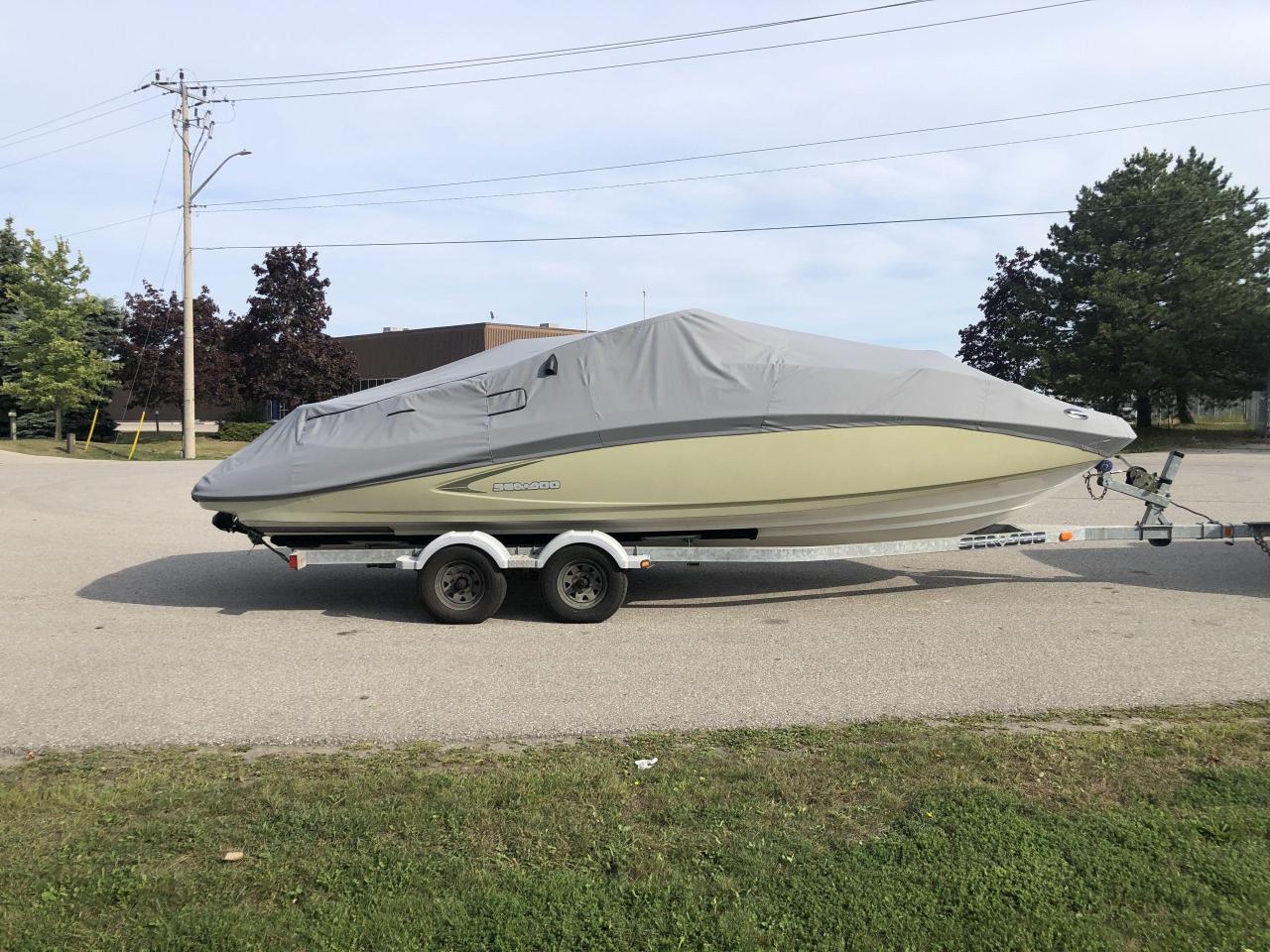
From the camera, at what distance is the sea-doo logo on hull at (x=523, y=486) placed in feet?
26.3

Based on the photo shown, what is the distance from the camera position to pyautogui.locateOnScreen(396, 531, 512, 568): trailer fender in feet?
26.5

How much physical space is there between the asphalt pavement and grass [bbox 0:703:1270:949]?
60cm

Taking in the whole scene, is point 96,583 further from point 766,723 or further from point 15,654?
point 766,723

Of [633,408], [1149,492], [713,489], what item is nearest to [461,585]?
[633,408]

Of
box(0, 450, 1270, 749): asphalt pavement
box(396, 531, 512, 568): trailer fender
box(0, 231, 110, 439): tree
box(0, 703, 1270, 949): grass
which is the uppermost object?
box(0, 231, 110, 439): tree

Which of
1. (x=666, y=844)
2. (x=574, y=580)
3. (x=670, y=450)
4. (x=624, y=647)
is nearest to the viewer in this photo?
(x=666, y=844)

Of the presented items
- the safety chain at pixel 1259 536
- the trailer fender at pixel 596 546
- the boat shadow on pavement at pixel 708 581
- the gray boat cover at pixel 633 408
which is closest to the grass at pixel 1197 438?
the boat shadow on pavement at pixel 708 581

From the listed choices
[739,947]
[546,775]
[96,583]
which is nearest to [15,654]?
[96,583]

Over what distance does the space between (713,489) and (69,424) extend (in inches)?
1714

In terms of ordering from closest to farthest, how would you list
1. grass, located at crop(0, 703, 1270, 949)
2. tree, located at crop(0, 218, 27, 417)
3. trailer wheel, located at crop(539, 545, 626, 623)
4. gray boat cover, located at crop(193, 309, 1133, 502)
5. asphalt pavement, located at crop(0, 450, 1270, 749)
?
1. grass, located at crop(0, 703, 1270, 949)
2. asphalt pavement, located at crop(0, 450, 1270, 749)
3. gray boat cover, located at crop(193, 309, 1133, 502)
4. trailer wheel, located at crop(539, 545, 626, 623)
5. tree, located at crop(0, 218, 27, 417)

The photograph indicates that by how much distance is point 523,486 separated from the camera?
8055 mm

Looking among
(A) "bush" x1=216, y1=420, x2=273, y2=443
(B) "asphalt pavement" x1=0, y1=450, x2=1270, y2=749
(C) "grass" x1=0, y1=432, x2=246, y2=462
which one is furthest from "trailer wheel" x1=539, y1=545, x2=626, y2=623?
Answer: (A) "bush" x1=216, y1=420, x2=273, y2=443

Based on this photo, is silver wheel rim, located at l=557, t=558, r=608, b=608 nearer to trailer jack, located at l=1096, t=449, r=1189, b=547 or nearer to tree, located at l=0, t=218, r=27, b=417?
trailer jack, located at l=1096, t=449, r=1189, b=547

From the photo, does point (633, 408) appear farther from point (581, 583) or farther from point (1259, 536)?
point (1259, 536)
